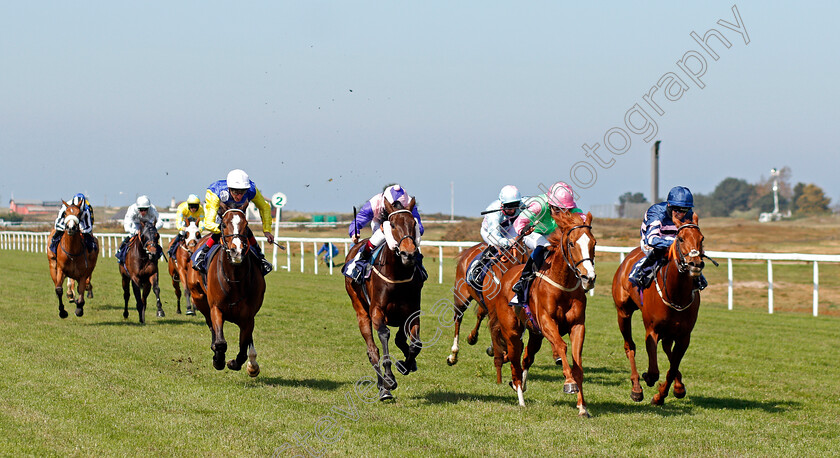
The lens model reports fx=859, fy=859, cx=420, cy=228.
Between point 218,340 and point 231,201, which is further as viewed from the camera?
point 231,201

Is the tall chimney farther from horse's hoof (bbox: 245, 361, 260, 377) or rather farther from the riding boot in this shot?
the riding boot

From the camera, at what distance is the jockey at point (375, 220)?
7.65m

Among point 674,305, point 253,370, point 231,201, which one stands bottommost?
point 253,370

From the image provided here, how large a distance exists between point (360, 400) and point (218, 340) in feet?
5.19

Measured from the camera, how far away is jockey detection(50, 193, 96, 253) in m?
13.7

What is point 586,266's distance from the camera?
21.4 ft

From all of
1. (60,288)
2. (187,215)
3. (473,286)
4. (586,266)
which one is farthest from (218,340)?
(60,288)

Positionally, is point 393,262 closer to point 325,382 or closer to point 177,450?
point 325,382

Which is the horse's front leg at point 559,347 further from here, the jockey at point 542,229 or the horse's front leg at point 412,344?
the horse's front leg at point 412,344

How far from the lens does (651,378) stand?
7738mm

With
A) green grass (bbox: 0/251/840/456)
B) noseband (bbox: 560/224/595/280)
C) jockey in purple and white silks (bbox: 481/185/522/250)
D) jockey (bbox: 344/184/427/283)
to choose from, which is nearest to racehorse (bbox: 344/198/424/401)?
jockey (bbox: 344/184/427/283)

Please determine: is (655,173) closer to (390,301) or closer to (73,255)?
(390,301)

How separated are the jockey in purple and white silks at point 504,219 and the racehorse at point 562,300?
3.15ft

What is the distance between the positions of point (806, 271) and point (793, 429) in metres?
23.4
